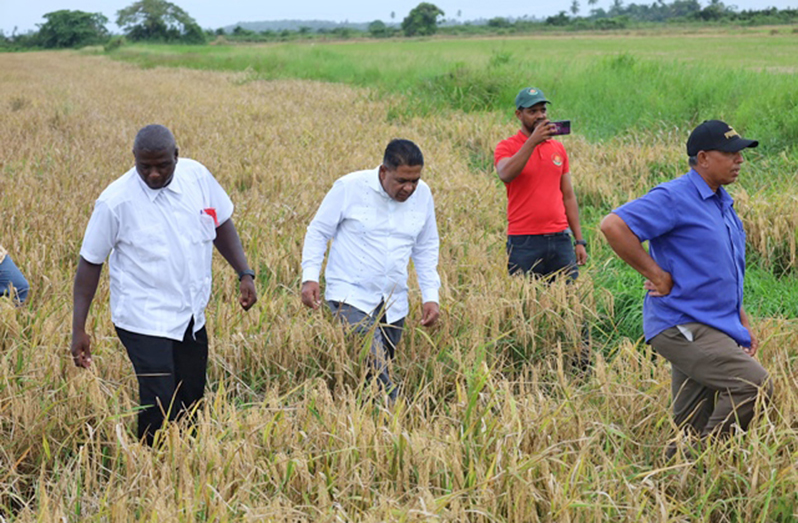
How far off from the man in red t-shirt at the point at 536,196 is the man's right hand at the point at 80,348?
250cm

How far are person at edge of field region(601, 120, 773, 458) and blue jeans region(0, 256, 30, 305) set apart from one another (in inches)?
122

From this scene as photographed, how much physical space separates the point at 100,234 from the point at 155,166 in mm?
338

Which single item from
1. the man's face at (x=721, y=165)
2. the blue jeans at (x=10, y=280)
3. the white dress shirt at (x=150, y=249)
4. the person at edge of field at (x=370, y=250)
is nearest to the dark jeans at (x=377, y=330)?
the person at edge of field at (x=370, y=250)

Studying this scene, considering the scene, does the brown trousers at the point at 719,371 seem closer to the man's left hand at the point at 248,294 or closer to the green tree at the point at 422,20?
the man's left hand at the point at 248,294

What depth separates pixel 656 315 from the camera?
3.36 meters

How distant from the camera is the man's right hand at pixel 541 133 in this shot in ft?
15.4

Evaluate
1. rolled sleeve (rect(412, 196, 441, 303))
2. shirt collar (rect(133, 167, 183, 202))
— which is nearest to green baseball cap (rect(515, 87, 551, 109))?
rolled sleeve (rect(412, 196, 441, 303))

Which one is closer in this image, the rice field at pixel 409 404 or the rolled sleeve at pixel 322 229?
the rice field at pixel 409 404

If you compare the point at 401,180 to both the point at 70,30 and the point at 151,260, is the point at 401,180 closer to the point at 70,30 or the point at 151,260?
the point at 151,260

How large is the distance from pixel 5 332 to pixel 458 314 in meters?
2.39

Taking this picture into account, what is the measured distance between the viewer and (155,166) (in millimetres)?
3219

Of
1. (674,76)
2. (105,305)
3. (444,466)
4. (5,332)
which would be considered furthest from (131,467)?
(674,76)

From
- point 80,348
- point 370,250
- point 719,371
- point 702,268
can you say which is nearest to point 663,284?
point 702,268

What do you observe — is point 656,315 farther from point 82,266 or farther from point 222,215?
point 82,266
